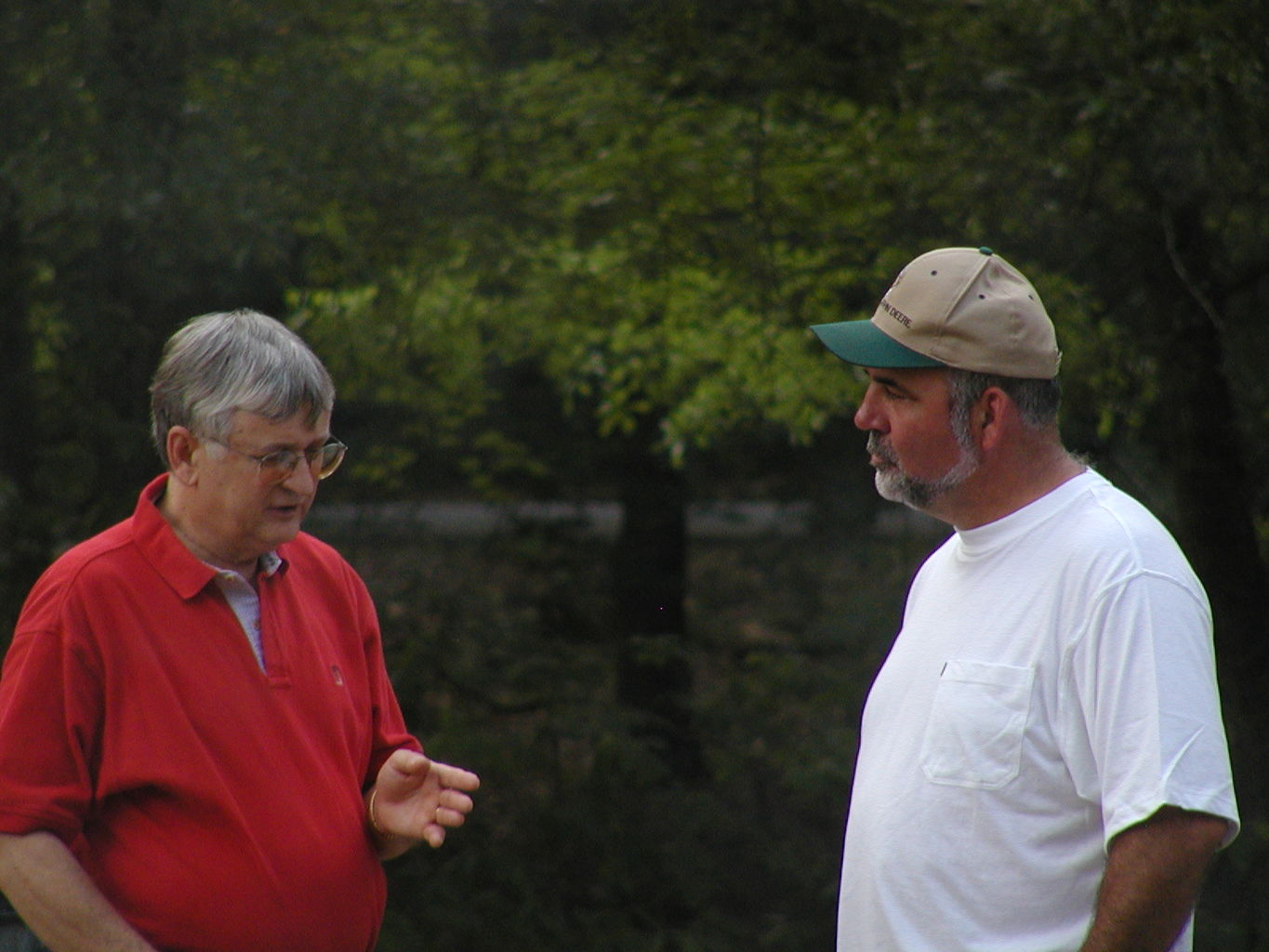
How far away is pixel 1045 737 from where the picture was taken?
1.90 m

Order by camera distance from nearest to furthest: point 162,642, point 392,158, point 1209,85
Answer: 1. point 162,642
2. point 1209,85
3. point 392,158

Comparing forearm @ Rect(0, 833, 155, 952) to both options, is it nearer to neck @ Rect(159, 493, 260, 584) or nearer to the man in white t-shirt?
neck @ Rect(159, 493, 260, 584)

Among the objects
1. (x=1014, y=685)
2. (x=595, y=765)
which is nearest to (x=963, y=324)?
(x=1014, y=685)

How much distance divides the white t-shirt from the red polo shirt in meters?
0.86

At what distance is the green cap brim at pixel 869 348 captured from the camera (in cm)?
215

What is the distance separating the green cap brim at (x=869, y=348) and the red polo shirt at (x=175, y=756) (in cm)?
101

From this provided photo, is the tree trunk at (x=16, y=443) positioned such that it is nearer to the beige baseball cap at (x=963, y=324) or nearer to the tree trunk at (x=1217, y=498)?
the beige baseball cap at (x=963, y=324)

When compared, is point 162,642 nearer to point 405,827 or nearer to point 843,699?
point 405,827

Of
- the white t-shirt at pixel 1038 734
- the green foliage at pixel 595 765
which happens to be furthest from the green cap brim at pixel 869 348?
the green foliage at pixel 595 765

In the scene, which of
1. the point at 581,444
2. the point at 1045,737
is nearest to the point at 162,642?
the point at 1045,737

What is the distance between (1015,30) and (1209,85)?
0.80 m

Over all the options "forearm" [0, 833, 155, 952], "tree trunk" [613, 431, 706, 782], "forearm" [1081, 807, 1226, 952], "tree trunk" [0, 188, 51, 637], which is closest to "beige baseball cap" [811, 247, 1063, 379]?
"forearm" [1081, 807, 1226, 952]

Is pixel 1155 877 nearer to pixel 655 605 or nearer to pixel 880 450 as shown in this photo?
pixel 880 450

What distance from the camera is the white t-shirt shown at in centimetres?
179
